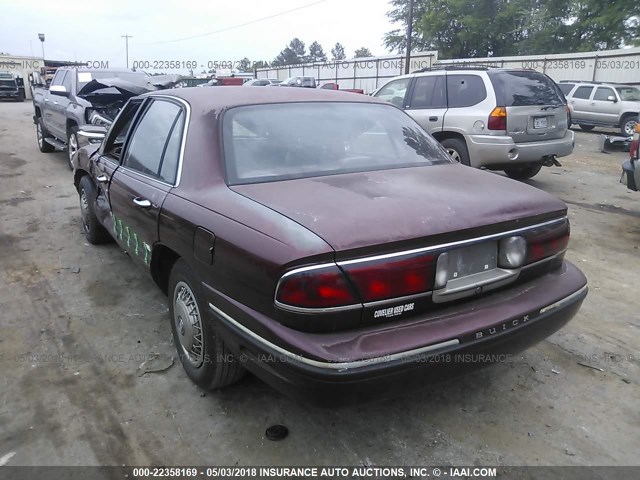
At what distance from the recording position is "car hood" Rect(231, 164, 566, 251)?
2.09 m

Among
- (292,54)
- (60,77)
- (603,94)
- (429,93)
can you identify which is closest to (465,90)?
(429,93)

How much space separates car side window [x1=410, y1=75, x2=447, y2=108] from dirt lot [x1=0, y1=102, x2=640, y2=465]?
4352mm

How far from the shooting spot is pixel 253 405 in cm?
276

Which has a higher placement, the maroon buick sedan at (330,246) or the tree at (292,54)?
the tree at (292,54)

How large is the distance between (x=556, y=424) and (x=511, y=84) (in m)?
5.71

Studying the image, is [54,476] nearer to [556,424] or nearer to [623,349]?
[556,424]

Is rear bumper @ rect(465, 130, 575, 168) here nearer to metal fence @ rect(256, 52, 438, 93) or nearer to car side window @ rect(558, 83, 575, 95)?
car side window @ rect(558, 83, 575, 95)

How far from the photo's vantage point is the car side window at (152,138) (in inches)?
124

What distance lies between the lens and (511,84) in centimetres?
717

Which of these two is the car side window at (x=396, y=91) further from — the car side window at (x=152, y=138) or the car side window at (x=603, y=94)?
the car side window at (x=603, y=94)

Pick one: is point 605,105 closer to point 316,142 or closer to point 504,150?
point 504,150

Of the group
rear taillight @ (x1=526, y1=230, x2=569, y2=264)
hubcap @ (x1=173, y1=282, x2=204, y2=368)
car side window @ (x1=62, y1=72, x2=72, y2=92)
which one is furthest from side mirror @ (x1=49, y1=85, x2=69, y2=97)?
rear taillight @ (x1=526, y1=230, x2=569, y2=264)

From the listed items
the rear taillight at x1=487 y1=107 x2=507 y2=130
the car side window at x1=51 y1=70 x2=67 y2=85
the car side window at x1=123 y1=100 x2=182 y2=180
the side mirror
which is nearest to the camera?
the car side window at x1=123 y1=100 x2=182 y2=180

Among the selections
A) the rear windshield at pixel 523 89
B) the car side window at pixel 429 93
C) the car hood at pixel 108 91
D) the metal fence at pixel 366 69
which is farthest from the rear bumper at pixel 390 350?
the metal fence at pixel 366 69
